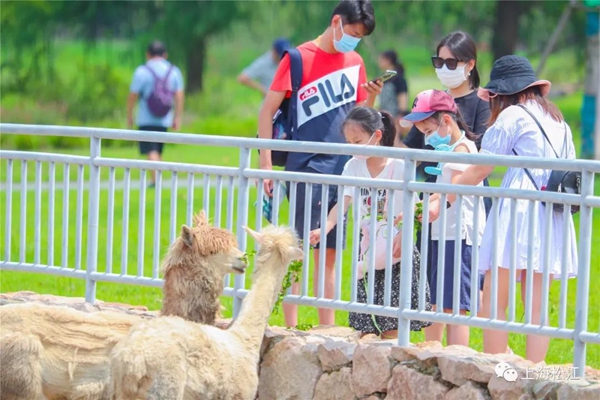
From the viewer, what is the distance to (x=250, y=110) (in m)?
31.9

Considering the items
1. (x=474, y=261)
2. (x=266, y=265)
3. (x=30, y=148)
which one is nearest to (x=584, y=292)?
(x=474, y=261)

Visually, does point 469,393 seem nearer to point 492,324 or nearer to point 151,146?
point 492,324

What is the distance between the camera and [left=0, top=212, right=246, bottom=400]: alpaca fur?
620cm

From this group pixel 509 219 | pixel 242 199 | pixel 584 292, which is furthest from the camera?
pixel 242 199

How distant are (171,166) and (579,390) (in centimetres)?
255

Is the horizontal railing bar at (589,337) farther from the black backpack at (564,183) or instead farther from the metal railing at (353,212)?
the black backpack at (564,183)

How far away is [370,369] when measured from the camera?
6164 millimetres

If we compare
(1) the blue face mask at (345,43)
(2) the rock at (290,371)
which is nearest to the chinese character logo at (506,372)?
(2) the rock at (290,371)

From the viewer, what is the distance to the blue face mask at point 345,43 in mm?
7344

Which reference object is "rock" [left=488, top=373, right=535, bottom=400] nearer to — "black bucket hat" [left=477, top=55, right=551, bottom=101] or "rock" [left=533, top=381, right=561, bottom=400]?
"rock" [left=533, top=381, right=561, bottom=400]

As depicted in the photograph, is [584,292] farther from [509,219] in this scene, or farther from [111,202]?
[111,202]

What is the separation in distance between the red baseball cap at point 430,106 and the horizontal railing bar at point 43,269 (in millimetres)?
2128

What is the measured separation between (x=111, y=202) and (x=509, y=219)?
2318 millimetres

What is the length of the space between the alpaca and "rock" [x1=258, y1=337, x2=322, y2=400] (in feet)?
1.16
